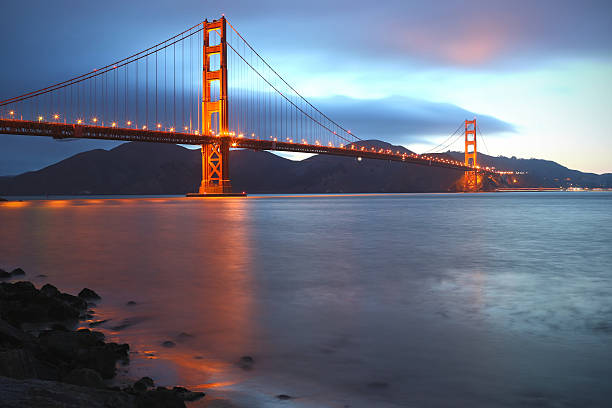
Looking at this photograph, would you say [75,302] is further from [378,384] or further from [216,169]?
[216,169]

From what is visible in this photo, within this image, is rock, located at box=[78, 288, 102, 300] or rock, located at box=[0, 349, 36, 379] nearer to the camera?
rock, located at box=[0, 349, 36, 379]

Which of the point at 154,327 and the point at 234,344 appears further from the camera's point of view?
the point at 154,327

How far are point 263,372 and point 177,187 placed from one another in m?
197

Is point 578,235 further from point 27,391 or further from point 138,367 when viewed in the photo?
point 27,391

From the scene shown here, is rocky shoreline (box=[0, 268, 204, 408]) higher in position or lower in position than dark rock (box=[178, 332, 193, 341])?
higher

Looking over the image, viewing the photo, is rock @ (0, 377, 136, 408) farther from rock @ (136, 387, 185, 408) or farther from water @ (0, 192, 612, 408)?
water @ (0, 192, 612, 408)

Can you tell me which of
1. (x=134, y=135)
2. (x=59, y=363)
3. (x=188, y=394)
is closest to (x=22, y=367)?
(x=59, y=363)

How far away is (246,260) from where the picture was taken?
10.5m

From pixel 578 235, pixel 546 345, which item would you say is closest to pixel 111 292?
pixel 546 345

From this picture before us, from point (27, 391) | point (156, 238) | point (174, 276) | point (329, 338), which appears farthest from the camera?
point (156, 238)

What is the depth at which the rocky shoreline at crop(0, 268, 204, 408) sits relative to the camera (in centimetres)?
219

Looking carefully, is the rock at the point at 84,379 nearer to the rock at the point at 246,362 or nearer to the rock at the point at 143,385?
the rock at the point at 143,385

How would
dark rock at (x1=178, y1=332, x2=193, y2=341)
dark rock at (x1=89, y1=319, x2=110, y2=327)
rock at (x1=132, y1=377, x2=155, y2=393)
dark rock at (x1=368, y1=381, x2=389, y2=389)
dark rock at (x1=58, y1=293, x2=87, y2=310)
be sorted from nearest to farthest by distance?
rock at (x1=132, y1=377, x2=155, y2=393) < dark rock at (x1=368, y1=381, x2=389, y2=389) < dark rock at (x1=178, y1=332, x2=193, y2=341) < dark rock at (x1=89, y1=319, x2=110, y2=327) < dark rock at (x1=58, y1=293, x2=87, y2=310)

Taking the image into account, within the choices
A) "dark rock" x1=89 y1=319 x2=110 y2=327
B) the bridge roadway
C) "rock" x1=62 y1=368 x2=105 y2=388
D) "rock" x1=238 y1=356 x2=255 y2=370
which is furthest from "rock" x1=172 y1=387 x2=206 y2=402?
the bridge roadway
